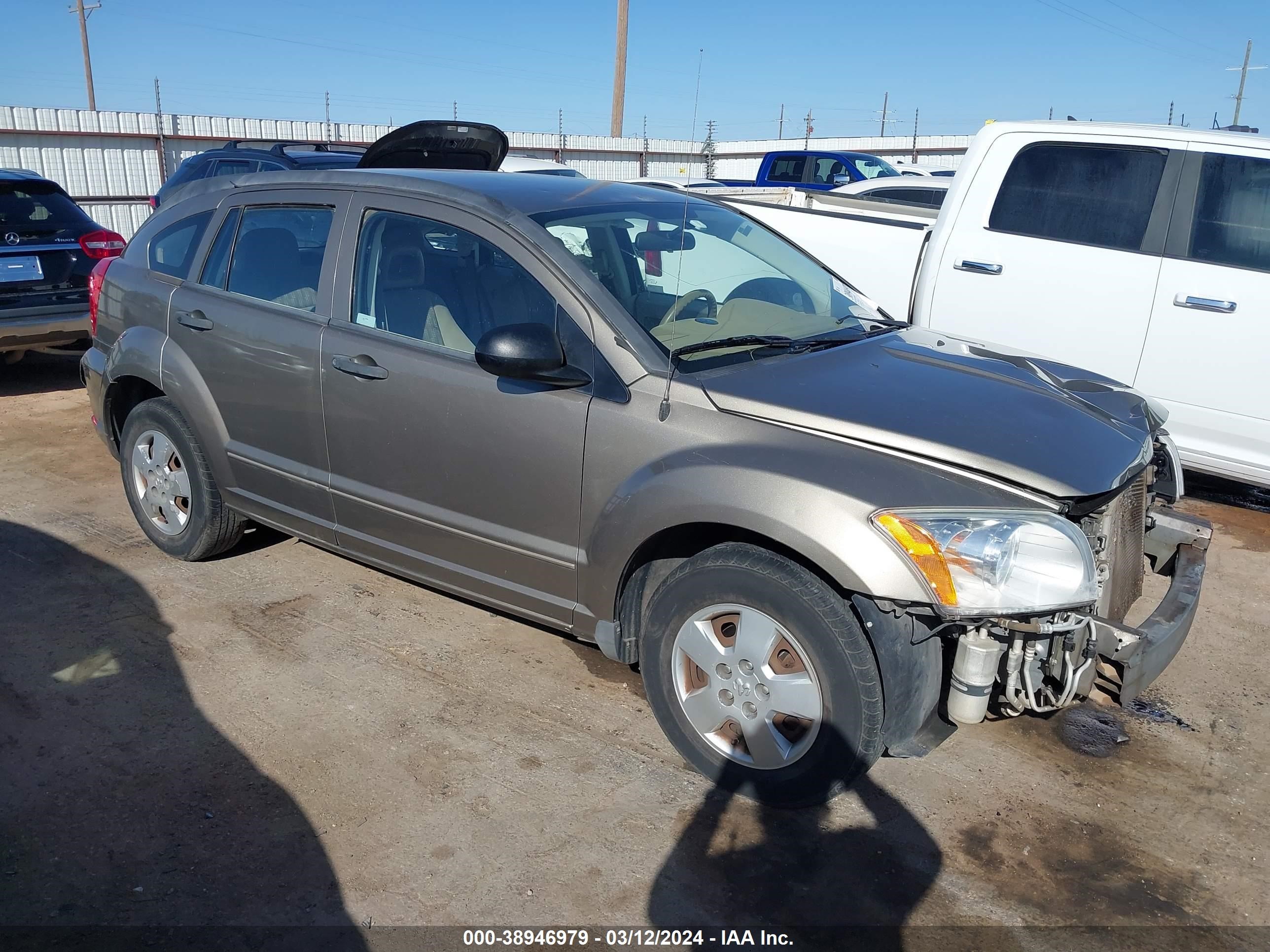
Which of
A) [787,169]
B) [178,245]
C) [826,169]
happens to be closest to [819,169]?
[826,169]

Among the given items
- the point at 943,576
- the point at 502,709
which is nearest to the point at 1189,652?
the point at 943,576

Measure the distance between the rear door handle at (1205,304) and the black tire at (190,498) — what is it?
482 cm

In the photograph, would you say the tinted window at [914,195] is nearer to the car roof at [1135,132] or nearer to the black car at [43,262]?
the car roof at [1135,132]

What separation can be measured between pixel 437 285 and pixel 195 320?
139 cm

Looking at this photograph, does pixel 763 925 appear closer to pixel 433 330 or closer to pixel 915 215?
pixel 433 330

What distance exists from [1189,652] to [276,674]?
3677 mm

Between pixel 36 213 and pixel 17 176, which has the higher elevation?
pixel 17 176

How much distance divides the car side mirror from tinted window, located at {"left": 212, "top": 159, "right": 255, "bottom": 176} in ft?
30.4

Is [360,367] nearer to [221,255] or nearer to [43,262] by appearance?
[221,255]

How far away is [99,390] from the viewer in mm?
5160

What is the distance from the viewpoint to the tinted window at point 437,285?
3594mm

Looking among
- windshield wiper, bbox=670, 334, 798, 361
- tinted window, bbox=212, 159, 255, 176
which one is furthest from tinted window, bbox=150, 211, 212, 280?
tinted window, bbox=212, 159, 255, 176

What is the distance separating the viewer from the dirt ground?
2.77 metres

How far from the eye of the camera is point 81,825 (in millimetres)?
3045
